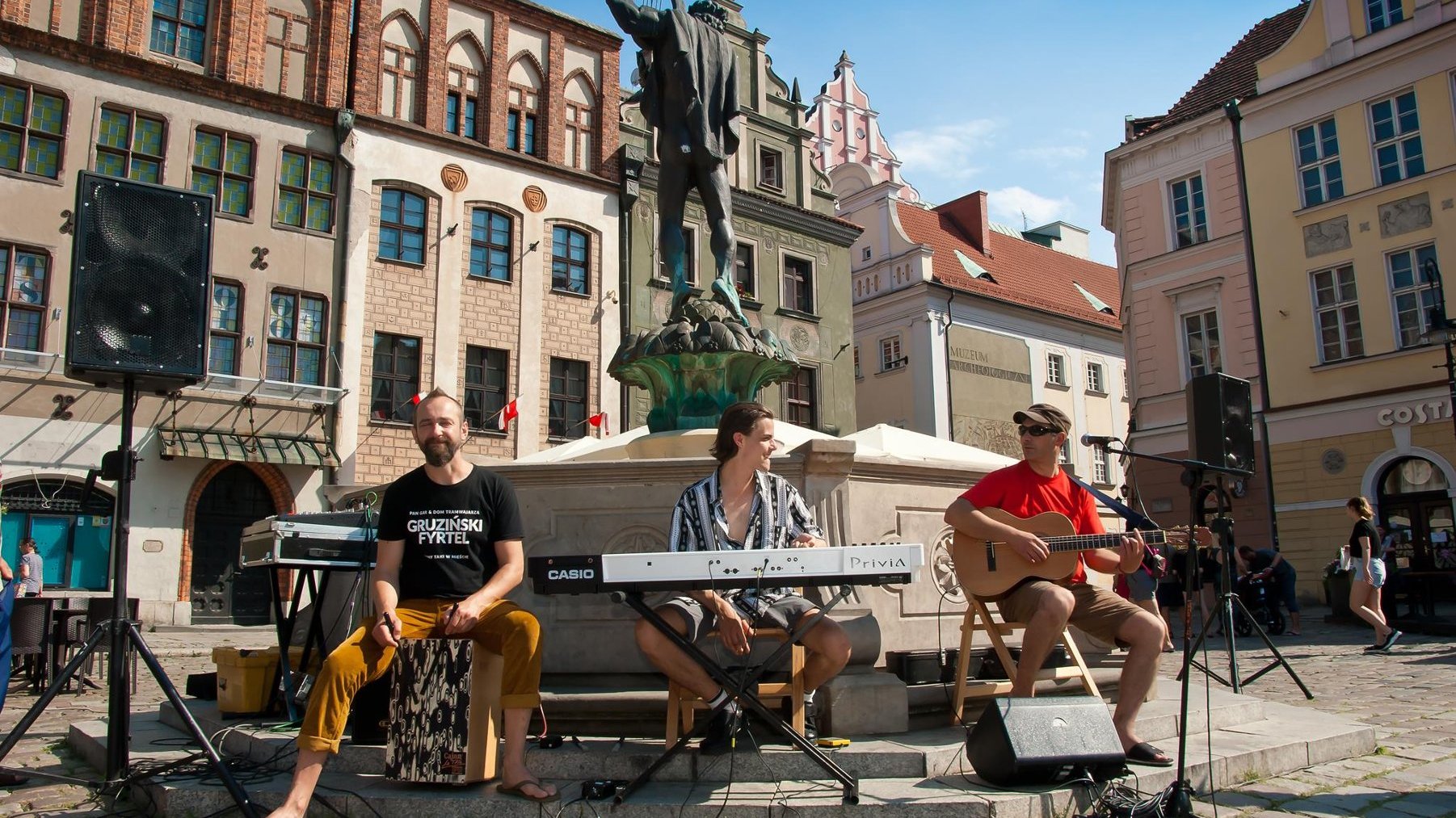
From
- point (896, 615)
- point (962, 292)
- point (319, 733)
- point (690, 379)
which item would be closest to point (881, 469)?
point (896, 615)

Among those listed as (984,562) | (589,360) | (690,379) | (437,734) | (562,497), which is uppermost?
(589,360)

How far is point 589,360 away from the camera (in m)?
25.5

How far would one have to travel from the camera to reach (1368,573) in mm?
11359

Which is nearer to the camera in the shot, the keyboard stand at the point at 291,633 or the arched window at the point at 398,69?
the keyboard stand at the point at 291,633

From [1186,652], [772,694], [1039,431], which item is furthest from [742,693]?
[1039,431]

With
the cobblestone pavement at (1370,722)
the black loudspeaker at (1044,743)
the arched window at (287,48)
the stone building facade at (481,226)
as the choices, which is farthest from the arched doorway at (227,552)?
the black loudspeaker at (1044,743)

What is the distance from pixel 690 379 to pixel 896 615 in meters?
2.60

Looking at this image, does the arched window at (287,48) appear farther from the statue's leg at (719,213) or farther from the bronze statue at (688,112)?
the statue's leg at (719,213)

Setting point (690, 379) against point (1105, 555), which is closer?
point (1105, 555)

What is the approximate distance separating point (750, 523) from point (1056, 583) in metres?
1.48

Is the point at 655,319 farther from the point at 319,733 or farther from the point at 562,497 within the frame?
the point at 319,733

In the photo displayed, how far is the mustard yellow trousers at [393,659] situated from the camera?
3.70 metres

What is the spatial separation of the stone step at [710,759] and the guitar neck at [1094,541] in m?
0.76

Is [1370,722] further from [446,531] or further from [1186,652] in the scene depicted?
[446,531]
